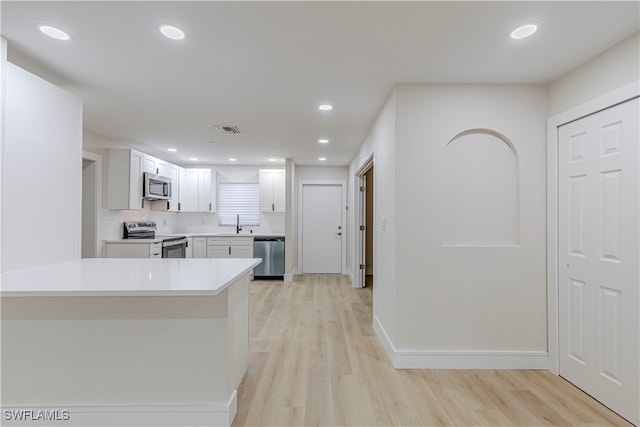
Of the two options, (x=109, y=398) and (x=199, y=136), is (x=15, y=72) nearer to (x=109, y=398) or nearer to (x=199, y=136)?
(x=109, y=398)

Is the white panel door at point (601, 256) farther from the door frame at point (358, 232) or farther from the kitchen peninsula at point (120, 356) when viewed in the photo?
the door frame at point (358, 232)

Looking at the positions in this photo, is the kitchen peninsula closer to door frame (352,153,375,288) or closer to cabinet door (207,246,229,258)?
door frame (352,153,375,288)

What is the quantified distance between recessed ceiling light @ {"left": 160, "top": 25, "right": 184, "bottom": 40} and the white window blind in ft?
16.4

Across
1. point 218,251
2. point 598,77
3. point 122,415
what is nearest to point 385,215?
point 598,77

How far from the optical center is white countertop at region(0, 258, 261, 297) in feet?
5.11

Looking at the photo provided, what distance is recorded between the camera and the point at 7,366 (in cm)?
180

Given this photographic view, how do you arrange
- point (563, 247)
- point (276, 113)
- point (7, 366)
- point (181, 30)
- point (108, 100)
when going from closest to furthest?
point (7, 366)
point (181, 30)
point (563, 247)
point (108, 100)
point (276, 113)

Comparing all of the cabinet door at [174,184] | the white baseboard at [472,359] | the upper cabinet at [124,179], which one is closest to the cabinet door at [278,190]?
the cabinet door at [174,184]

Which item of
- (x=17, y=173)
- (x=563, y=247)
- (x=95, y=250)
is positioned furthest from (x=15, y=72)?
(x=563, y=247)

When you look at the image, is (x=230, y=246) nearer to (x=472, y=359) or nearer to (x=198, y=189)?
(x=198, y=189)

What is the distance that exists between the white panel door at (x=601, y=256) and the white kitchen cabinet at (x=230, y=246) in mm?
4949

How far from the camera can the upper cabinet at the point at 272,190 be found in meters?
6.67

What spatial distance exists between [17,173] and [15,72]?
0.63m

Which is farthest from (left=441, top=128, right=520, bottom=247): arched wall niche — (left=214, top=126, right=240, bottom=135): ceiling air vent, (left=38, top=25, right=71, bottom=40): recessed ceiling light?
(left=38, top=25, right=71, bottom=40): recessed ceiling light
